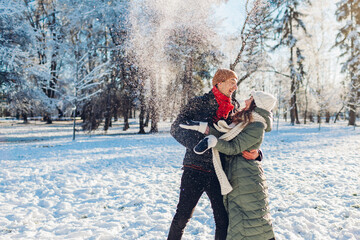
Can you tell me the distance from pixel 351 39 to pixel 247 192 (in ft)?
83.3

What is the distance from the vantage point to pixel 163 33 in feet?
48.8

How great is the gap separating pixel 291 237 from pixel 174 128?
216 centimetres

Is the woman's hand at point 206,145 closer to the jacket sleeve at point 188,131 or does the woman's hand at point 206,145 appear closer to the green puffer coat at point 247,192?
the green puffer coat at point 247,192

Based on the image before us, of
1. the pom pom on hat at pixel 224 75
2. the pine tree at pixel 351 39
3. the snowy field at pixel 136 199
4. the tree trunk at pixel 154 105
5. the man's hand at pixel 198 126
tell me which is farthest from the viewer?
the pine tree at pixel 351 39

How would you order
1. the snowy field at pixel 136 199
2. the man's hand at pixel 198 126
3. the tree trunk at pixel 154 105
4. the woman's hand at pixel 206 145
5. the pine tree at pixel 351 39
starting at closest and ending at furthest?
the woman's hand at pixel 206 145 → the man's hand at pixel 198 126 → the snowy field at pixel 136 199 → the tree trunk at pixel 154 105 → the pine tree at pixel 351 39

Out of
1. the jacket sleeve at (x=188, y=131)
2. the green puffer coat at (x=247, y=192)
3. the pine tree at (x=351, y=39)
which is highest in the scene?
the pine tree at (x=351, y=39)

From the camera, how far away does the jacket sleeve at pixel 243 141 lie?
1907 mm

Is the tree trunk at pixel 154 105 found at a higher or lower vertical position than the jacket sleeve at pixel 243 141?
higher

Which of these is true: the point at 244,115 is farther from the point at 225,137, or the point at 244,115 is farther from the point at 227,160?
the point at 227,160

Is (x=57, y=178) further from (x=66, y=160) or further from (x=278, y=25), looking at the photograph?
(x=278, y=25)

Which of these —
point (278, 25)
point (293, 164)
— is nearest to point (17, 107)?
point (293, 164)

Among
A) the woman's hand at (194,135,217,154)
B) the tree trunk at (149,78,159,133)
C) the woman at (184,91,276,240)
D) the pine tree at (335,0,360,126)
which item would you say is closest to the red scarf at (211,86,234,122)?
the woman at (184,91,276,240)

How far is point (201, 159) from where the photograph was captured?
2.05 metres

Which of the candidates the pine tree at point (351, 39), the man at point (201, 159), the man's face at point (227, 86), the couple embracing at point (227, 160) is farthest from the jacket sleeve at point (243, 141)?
the pine tree at point (351, 39)
